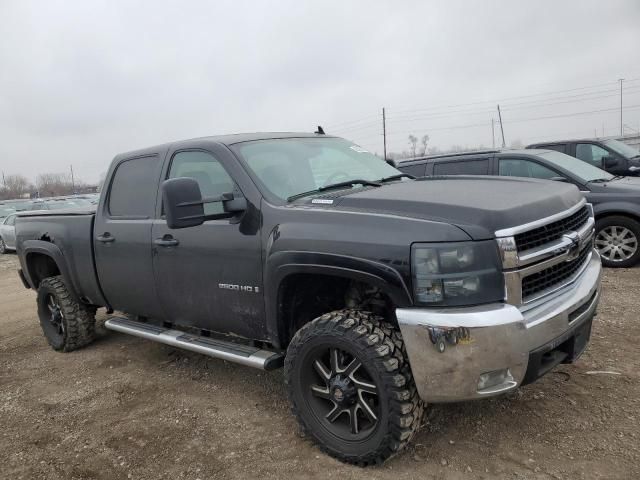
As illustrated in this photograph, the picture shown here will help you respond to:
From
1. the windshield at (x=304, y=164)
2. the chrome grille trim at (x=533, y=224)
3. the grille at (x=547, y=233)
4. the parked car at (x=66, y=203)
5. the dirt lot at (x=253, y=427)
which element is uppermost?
the windshield at (x=304, y=164)

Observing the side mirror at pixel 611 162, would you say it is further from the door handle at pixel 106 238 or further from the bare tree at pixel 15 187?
the bare tree at pixel 15 187

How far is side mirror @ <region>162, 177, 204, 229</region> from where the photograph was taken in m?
3.12

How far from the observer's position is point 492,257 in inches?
99.4

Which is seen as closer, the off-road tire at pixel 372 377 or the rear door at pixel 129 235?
the off-road tire at pixel 372 377

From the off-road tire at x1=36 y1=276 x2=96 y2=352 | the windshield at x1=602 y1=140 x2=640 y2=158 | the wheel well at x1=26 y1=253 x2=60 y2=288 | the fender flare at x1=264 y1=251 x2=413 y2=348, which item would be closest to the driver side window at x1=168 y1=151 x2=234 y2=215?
the fender flare at x1=264 y1=251 x2=413 y2=348

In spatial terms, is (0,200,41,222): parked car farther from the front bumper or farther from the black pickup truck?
the front bumper

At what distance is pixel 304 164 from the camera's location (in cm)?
379

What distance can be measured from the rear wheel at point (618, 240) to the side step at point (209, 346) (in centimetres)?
555

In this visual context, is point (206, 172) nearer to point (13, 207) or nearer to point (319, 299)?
point (319, 299)

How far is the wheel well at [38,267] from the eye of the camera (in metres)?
5.73

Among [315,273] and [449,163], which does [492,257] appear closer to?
[315,273]

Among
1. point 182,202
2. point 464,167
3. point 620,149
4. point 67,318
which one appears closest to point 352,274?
point 182,202

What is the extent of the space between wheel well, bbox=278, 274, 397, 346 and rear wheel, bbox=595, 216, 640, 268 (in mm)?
5208

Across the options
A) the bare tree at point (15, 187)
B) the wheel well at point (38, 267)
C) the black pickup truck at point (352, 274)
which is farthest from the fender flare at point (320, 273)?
the bare tree at point (15, 187)
